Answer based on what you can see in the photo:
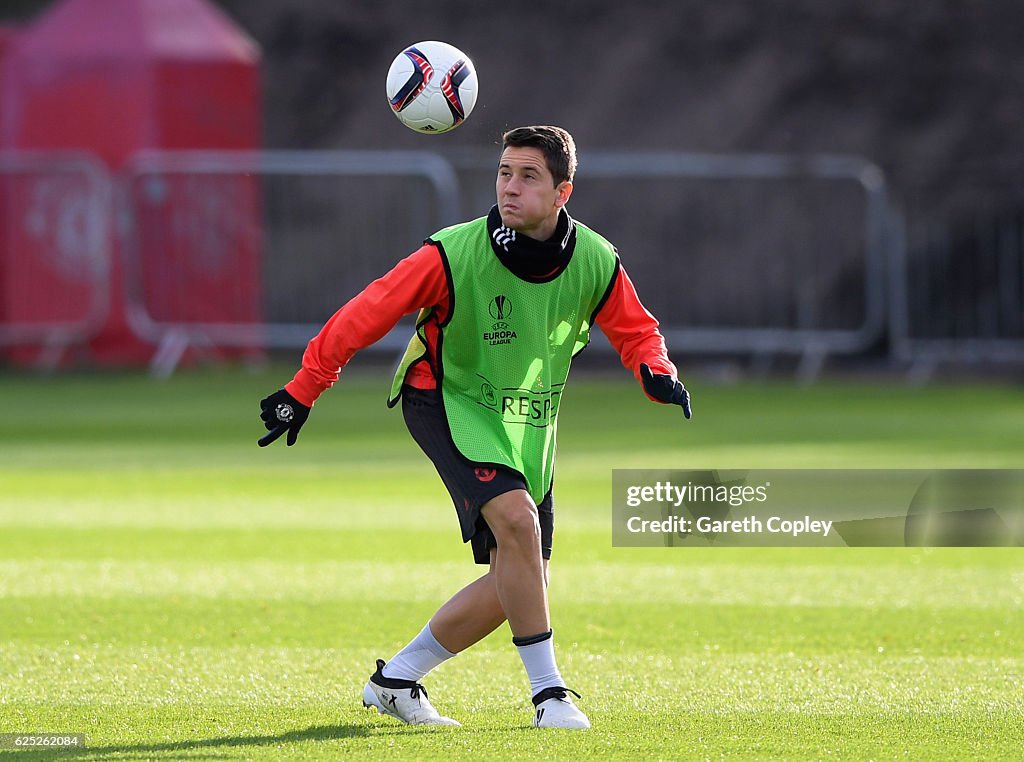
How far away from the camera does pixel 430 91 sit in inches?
258

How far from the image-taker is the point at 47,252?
1988 cm

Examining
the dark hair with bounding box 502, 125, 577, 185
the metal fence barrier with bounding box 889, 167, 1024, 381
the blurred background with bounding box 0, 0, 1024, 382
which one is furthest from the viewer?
the blurred background with bounding box 0, 0, 1024, 382

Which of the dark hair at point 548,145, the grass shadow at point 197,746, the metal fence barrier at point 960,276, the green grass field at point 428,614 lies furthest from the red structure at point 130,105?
the grass shadow at point 197,746

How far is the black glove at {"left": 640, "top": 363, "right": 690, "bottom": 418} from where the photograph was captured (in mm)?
5777

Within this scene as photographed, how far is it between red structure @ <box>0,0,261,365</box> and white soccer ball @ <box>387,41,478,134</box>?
13205 millimetres

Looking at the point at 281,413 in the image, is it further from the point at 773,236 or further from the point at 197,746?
the point at 773,236

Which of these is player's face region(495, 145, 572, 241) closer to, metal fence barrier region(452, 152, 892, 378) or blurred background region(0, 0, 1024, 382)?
blurred background region(0, 0, 1024, 382)

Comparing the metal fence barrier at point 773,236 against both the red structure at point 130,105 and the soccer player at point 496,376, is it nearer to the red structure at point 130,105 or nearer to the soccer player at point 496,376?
the red structure at point 130,105

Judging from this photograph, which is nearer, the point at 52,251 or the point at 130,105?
the point at 130,105

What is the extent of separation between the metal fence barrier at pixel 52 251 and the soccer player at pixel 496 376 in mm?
14201

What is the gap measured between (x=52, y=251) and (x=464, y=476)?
14937 millimetres

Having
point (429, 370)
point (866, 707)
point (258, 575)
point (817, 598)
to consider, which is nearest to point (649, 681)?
point (866, 707)

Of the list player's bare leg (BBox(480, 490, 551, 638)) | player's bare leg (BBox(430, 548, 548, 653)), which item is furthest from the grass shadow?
player's bare leg (BBox(480, 490, 551, 638))

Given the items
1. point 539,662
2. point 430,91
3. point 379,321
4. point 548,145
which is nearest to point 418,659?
point 539,662
